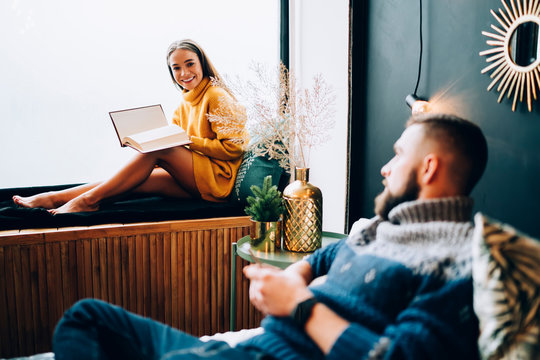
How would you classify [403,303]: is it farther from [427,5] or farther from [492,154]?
Result: [427,5]

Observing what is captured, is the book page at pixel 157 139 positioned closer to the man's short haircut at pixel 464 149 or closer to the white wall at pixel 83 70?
the white wall at pixel 83 70

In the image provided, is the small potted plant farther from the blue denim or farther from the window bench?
the blue denim

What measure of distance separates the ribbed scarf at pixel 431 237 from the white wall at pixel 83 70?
232 centimetres

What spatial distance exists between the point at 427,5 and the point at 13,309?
226 cm

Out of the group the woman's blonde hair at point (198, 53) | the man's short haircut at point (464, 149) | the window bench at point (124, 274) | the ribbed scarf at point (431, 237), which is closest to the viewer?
the ribbed scarf at point (431, 237)

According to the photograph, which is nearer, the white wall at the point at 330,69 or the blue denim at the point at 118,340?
the blue denim at the point at 118,340

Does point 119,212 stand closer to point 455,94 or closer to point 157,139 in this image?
point 157,139

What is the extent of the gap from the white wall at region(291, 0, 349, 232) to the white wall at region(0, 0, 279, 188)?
534mm

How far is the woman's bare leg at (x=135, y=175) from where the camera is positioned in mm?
2258

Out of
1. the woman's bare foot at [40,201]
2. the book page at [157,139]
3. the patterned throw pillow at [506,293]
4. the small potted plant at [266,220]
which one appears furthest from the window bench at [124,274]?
the patterned throw pillow at [506,293]

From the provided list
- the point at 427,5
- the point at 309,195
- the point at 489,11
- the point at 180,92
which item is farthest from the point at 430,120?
the point at 180,92

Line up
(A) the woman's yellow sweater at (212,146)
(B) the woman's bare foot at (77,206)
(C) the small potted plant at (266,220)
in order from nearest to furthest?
(C) the small potted plant at (266,220), (B) the woman's bare foot at (77,206), (A) the woman's yellow sweater at (212,146)

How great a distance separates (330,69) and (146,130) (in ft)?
3.74

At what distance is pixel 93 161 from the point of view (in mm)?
2852
